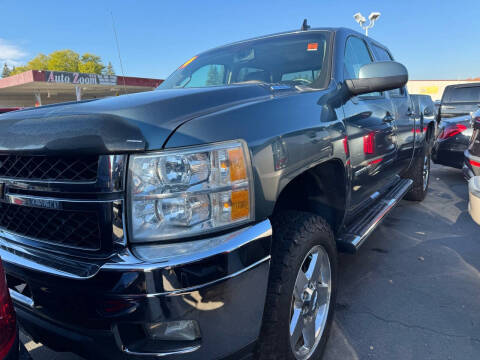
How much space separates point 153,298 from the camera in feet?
3.82

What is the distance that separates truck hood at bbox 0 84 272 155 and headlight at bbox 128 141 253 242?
0.08 metres

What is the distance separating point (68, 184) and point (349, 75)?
216 centimetres

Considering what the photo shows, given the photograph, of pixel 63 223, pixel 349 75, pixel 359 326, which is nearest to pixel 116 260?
pixel 63 223

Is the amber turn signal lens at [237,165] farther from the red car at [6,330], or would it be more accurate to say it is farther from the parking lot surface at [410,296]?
the parking lot surface at [410,296]

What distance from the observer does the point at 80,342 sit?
1.32 meters

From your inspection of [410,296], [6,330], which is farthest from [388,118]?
[6,330]

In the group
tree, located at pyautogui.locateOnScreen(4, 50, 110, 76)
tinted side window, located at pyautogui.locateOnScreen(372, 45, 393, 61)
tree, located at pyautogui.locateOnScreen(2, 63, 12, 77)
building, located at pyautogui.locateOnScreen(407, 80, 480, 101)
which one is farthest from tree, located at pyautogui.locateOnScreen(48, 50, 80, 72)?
tinted side window, located at pyautogui.locateOnScreen(372, 45, 393, 61)

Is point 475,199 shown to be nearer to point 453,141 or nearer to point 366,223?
point 366,223

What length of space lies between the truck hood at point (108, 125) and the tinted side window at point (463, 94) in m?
10.0

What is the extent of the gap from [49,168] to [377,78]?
6.73 feet

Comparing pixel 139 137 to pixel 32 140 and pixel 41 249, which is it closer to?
pixel 32 140

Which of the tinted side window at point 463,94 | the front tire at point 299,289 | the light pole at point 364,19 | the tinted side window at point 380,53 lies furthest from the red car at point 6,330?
the light pole at point 364,19

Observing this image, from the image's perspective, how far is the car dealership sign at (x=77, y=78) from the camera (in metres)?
24.0

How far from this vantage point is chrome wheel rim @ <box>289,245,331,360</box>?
182cm
